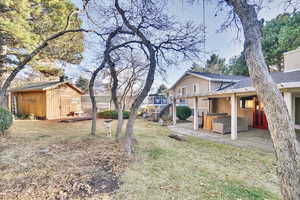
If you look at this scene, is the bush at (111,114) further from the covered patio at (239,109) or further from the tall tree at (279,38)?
the tall tree at (279,38)

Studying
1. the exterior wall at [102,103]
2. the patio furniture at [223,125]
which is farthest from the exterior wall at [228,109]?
the exterior wall at [102,103]

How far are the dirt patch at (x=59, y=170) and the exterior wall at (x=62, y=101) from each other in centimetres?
799

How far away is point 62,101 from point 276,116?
15197mm

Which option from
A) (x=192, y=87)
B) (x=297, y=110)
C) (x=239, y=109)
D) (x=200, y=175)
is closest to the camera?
(x=200, y=175)

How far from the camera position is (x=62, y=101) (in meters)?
13.4

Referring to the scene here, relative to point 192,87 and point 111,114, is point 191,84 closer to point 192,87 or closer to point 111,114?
point 192,87

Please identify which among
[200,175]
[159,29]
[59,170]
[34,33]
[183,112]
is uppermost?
[34,33]

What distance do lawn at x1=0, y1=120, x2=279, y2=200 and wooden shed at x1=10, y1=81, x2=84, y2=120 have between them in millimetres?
8052

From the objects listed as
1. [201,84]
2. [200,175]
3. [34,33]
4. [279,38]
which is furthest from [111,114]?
[279,38]

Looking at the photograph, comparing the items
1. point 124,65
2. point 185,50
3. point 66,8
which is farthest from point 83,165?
point 66,8

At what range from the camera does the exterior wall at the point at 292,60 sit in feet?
24.0

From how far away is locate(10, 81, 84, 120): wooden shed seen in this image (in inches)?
479

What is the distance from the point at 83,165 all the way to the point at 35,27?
9.35m

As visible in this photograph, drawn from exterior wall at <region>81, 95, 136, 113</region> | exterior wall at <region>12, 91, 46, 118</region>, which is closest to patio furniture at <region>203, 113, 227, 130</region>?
exterior wall at <region>81, 95, 136, 113</region>
